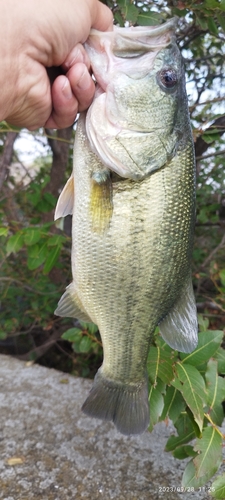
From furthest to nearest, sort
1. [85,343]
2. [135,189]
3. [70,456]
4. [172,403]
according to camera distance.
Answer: [85,343] < [70,456] < [172,403] < [135,189]

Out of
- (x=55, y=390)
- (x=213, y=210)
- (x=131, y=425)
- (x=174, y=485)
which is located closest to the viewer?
(x=131, y=425)

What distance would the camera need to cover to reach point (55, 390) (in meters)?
2.81

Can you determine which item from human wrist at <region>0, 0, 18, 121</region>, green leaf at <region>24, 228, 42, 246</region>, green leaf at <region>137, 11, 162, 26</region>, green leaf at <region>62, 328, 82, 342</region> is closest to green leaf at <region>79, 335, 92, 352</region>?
green leaf at <region>62, 328, 82, 342</region>

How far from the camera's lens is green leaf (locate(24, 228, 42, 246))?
7.54 feet

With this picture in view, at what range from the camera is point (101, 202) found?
4.63ft

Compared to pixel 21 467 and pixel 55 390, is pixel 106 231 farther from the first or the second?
pixel 55 390

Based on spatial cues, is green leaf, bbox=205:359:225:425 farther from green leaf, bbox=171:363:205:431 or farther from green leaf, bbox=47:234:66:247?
green leaf, bbox=47:234:66:247

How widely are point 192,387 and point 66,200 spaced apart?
816 millimetres

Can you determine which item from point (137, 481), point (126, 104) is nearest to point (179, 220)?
point (126, 104)

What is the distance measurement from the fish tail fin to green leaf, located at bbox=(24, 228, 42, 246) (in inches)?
35.5

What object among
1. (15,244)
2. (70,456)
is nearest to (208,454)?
(70,456)

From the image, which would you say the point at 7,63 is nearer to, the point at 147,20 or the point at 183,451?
the point at 147,20

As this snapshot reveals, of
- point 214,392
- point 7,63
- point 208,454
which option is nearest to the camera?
point 7,63

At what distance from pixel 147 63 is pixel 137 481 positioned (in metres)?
1.84
